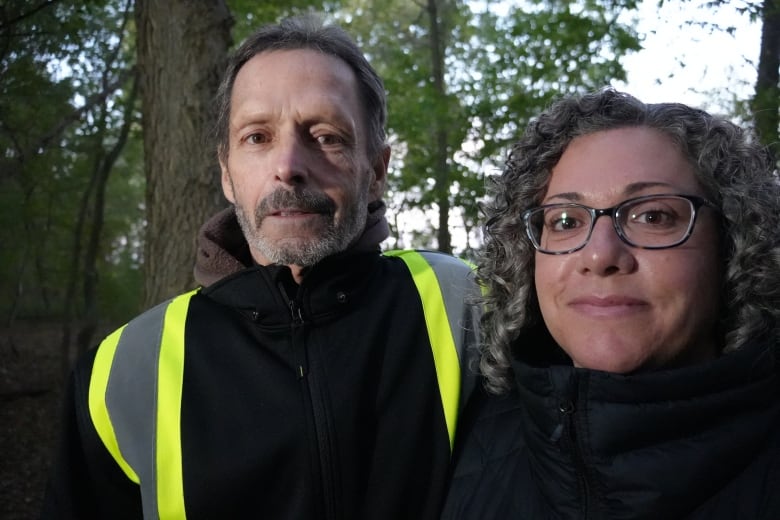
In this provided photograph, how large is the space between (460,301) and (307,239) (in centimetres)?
60

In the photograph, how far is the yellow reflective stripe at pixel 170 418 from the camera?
1.96 metres

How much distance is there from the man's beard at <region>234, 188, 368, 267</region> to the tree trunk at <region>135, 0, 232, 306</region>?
1988 millimetres

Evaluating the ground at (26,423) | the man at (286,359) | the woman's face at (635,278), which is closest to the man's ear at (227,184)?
the man at (286,359)

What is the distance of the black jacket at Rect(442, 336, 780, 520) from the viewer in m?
1.44

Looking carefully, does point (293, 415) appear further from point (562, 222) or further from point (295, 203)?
point (562, 222)

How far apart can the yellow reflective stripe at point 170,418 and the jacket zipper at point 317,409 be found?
1.26 ft

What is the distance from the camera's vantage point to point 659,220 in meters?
1.58

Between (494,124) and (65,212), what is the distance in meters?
9.28

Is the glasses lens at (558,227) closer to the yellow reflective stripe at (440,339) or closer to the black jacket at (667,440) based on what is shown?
the black jacket at (667,440)

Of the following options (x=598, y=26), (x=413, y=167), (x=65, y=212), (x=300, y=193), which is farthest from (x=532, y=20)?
(x=65, y=212)

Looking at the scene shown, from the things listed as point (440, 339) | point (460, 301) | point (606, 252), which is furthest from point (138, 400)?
point (606, 252)

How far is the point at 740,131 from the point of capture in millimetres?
1702

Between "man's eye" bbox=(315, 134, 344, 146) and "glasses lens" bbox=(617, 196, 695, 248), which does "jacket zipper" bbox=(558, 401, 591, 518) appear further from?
"man's eye" bbox=(315, 134, 344, 146)

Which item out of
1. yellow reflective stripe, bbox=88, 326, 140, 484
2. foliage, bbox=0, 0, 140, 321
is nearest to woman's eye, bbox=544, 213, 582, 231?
yellow reflective stripe, bbox=88, 326, 140, 484
